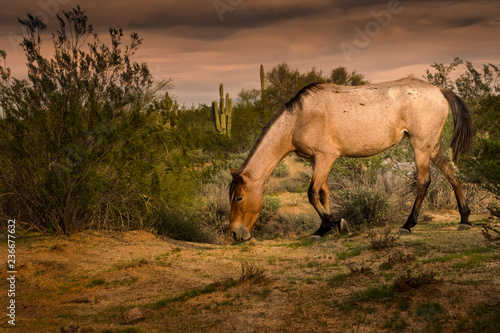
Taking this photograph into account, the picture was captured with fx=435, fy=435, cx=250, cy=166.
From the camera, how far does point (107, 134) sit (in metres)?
6.88

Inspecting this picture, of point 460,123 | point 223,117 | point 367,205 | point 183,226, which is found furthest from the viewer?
point 223,117

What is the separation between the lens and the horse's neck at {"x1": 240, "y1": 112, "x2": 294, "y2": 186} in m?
6.84

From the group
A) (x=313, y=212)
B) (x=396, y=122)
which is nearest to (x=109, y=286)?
(x=396, y=122)

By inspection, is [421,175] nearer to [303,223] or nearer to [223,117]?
[303,223]

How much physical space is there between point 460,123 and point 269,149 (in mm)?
3317

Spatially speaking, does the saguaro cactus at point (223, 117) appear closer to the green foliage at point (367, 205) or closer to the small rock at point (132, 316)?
the green foliage at point (367, 205)

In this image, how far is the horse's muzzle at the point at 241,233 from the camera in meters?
6.65

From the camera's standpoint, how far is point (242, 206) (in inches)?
264

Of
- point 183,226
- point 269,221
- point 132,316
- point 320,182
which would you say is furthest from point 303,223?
Result: point 132,316

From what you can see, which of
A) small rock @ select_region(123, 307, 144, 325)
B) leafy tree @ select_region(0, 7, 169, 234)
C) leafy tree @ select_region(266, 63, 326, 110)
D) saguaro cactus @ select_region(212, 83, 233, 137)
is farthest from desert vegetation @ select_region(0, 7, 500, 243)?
leafy tree @ select_region(266, 63, 326, 110)

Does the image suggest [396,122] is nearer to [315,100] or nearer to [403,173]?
[315,100]

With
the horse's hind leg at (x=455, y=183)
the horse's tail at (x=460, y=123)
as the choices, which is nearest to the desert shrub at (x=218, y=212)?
the horse's hind leg at (x=455, y=183)

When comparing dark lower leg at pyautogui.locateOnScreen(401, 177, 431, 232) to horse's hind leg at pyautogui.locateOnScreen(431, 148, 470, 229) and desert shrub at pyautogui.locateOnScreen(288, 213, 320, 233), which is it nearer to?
horse's hind leg at pyautogui.locateOnScreen(431, 148, 470, 229)

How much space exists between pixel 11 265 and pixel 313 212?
21.8 feet
